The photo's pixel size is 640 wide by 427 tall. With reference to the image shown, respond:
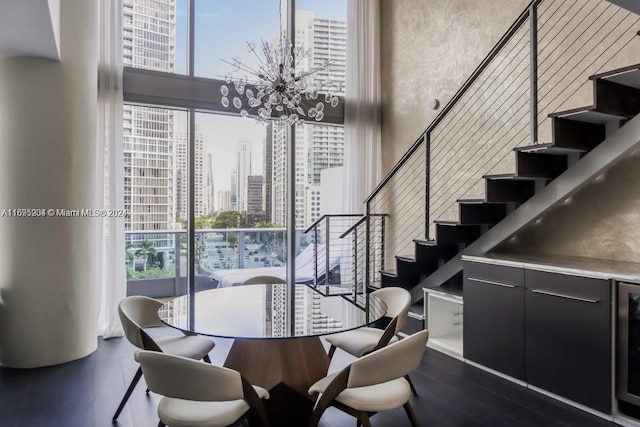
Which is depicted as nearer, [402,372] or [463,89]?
[402,372]

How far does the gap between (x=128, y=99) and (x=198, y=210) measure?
1.53 metres

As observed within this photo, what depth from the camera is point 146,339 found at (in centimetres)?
265

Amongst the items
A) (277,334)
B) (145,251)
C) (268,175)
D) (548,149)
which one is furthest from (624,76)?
(145,251)

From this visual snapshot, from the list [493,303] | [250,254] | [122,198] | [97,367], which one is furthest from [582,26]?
[97,367]

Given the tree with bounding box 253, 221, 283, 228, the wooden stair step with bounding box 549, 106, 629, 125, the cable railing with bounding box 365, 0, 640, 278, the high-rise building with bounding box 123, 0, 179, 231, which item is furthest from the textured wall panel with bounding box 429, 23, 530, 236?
the high-rise building with bounding box 123, 0, 179, 231

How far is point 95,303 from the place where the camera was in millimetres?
4355

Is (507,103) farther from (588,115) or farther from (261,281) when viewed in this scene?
(261,281)

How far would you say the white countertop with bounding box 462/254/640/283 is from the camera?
9.30 feet

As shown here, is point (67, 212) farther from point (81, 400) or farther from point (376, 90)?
point (376, 90)

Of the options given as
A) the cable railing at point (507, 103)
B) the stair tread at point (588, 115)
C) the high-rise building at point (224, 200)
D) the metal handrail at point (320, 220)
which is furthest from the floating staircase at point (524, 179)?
the high-rise building at point (224, 200)

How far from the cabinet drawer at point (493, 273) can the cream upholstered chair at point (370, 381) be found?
1557 millimetres

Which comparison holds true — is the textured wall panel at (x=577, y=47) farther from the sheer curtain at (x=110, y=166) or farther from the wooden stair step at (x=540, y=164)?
the sheer curtain at (x=110, y=166)

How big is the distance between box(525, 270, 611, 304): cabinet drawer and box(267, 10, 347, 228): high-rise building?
3.35 metres

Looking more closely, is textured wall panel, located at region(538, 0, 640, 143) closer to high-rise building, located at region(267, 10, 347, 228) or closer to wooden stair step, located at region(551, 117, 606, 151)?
wooden stair step, located at region(551, 117, 606, 151)
